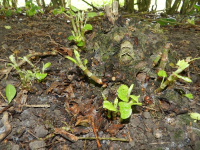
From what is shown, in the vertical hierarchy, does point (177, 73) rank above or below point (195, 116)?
above

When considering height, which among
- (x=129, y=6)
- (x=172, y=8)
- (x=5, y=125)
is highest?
(x=129, y=6)

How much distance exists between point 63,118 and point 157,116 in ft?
3.04

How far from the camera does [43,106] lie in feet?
4.69

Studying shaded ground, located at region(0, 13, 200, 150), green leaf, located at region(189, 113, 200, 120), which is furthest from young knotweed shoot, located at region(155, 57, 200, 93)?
green leaf, located at region(189, 113, 200, 120)

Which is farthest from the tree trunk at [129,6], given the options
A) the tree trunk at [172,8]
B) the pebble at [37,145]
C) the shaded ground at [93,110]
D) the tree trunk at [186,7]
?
the pebble at [37,145]

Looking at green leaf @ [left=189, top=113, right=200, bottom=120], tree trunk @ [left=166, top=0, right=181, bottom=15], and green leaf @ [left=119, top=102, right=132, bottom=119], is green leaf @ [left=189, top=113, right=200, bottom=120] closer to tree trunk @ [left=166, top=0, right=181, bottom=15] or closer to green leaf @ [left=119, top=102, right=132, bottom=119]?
green leaf @ [left=119, top=102, right=132, bottom=119]

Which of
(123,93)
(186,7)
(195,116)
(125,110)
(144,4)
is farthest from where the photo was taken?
(144,4)

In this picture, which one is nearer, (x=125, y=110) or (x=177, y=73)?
(x=125, y=110)

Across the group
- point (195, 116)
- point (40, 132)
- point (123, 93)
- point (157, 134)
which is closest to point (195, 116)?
point (195, 116)

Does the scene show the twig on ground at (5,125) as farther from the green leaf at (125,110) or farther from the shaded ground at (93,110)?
the green leaf at (125,110)

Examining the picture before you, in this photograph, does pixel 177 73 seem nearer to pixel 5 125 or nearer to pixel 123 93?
pixel 123 93

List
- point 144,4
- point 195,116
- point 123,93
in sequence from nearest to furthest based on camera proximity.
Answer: point 123,93
point 195,116
point 144,4

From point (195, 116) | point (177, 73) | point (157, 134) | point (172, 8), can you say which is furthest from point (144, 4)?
point (157, 134)

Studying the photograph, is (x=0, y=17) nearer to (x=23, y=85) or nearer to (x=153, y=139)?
(x=23, y=85)
